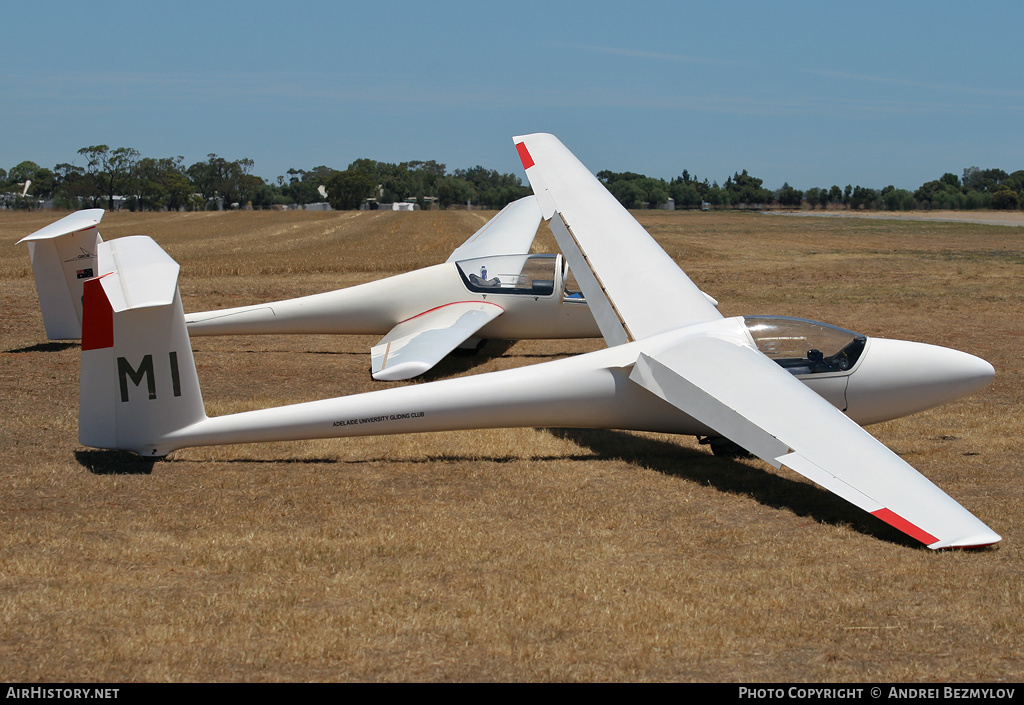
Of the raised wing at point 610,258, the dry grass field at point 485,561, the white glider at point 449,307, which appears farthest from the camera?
the white glider at point 449,307

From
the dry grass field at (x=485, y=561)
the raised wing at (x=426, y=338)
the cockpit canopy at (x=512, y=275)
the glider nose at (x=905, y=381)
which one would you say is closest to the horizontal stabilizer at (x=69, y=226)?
the dry grass field at (x=485, y=561)

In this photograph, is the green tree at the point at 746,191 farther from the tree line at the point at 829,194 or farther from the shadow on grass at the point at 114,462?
the shadow on grass at the point at 114,462

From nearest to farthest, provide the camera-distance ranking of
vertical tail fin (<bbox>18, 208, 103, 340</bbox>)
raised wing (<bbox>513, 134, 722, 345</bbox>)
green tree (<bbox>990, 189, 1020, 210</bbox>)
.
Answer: raised wing (<bbox>513, 134, 722, 345</bbox>) < vertical tail fin (<bbox>18, 208, 103, 340</bbox>) < green tree (<bbox>990, 189, 1020, 210</bbox>)

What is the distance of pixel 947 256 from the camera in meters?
32.3

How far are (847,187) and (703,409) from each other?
152471 mm

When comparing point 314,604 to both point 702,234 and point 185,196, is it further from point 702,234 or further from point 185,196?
point 185,196

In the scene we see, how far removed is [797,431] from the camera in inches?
284

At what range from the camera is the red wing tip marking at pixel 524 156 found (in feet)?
48.5

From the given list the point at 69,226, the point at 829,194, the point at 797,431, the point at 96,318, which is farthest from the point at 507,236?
the point at 829,194

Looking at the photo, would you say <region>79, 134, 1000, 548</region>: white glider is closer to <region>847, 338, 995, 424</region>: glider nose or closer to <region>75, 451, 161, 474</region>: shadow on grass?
<region>847, 338, 995, 424</region>: glider nose

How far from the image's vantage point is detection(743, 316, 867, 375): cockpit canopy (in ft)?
29.2

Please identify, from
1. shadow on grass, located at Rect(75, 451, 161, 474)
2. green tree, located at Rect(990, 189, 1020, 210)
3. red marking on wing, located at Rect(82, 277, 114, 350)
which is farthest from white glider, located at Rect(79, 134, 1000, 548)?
green tree, located at Rect(990, 189, 1020, 210)

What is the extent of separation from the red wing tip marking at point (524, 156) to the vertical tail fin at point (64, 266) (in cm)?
682

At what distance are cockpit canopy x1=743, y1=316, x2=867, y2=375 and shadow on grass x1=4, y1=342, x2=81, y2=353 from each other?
36.8 feet
